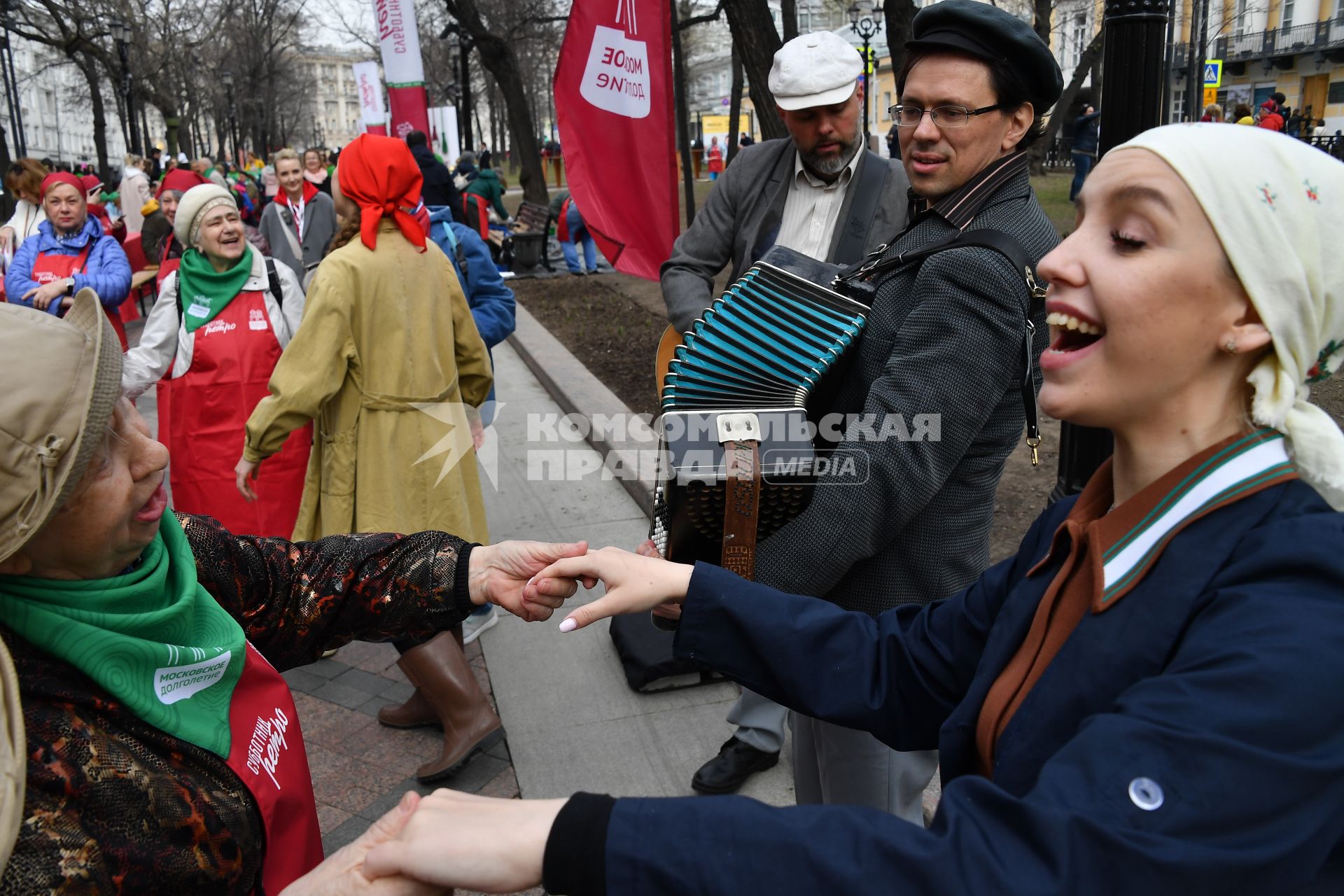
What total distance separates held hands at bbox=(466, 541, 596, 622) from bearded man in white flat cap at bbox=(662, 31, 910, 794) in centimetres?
143

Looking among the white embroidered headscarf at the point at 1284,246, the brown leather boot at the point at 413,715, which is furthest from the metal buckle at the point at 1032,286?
the brown leather boot at the point at 413,715

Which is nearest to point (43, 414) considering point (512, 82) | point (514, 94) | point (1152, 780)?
point (1152, 780)

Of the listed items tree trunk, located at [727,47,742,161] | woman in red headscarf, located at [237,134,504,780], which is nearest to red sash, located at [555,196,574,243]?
tree trunk, located at [727,47,742,161]

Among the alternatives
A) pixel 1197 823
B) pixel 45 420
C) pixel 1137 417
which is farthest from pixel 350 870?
pixel 1137 417

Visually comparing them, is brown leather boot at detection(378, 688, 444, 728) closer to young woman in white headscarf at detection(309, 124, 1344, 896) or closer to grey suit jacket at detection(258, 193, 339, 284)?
young woman in white headscarf at detection(309, 124, 1344, 896)

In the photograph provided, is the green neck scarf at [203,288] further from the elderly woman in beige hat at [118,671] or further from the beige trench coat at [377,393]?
the elderly woman in beige hat at [118,671]

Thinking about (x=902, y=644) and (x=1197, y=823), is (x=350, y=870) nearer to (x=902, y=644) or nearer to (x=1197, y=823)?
(x=902, y=644)

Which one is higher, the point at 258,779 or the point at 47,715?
the point at 47,715

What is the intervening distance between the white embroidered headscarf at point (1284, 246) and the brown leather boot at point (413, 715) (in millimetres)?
3460

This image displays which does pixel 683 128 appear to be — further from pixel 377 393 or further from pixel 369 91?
pixel 369 91

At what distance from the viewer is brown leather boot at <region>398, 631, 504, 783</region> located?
3773 mm

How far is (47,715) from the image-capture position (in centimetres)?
138

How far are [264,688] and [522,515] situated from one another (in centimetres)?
440

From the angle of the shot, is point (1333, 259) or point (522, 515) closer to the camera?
point (1333, 259)
